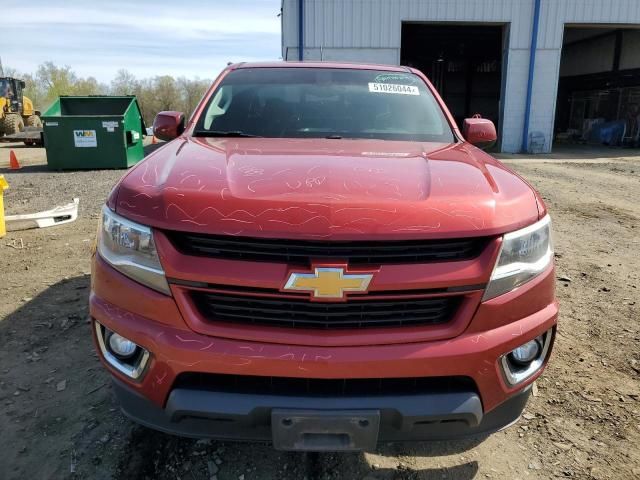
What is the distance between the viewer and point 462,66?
35.1 metres

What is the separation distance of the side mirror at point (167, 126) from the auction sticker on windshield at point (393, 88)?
1.27m

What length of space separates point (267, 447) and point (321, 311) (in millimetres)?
982

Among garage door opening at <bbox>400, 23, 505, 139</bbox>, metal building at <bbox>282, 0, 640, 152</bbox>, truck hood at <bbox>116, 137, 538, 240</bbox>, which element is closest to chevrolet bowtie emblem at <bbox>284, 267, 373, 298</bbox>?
truck hood at <bbox>116, 137, 538, 240</bbox>

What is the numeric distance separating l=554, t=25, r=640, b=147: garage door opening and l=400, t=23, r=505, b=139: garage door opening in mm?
4029

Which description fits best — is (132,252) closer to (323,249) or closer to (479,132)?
(323,249)

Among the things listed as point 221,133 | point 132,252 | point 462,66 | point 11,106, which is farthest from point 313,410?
point 462,66

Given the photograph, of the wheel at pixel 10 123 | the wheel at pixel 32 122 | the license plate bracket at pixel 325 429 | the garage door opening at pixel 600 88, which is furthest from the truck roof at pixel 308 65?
the wheel at pixel 32 122

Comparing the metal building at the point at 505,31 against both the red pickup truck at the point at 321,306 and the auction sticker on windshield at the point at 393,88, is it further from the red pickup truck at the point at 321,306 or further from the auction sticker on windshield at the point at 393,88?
the red pickup truck at the point at 321,306

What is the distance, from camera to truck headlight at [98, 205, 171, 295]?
1.78 m

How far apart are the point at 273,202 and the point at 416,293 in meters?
0.58

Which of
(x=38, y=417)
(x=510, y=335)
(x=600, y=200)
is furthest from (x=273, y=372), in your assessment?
(x=600, y=200)

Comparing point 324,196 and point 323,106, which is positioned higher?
point 323,106

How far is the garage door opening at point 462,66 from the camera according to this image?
26.3m

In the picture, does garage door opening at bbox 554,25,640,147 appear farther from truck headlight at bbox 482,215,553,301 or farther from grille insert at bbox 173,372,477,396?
grille insert at bbox 173,372,477,396
